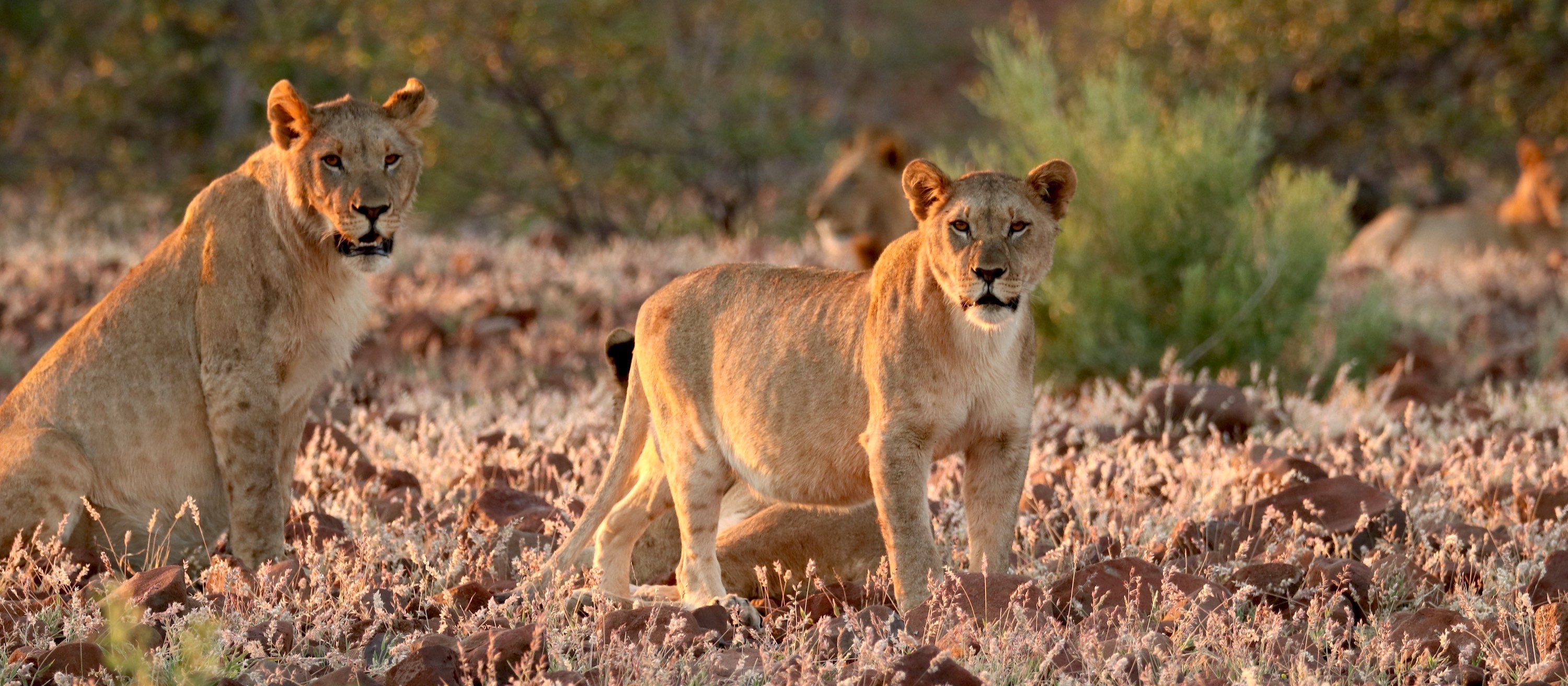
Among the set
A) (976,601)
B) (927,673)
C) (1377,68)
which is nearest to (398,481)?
(976,601)

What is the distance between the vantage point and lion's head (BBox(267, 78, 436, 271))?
4.84 meters

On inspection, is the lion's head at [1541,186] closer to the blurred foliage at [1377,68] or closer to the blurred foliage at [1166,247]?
the blurred foliage at [1377,68]

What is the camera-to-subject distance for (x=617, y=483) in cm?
488

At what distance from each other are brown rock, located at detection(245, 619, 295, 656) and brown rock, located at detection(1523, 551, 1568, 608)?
11.0ft

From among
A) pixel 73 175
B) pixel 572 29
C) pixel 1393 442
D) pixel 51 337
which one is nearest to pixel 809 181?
pixel 572 29

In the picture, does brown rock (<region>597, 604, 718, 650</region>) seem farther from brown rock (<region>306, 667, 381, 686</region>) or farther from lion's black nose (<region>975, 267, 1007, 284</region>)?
lion's black nose (<region>975, 267, 1007, 284</region>)

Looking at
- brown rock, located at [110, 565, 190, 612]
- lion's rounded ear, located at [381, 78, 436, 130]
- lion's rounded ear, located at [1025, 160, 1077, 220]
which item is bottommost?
brown rock, located at [110, 565, 190, 612]

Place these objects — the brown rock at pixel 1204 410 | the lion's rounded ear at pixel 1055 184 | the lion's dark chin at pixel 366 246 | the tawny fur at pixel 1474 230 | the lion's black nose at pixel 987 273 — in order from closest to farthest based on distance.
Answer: the lion's black nose at pixel 987 273
the lion's rounded ear at pixel 1055 184
the lion's dark chin at pixel 366 246
the brown rock at pixel 1204 410
the tawny fur at pixel 1474 230

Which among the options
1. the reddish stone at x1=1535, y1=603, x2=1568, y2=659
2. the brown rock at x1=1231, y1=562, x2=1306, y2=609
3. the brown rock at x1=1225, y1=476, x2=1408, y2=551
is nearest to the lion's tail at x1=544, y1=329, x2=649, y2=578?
the brown rock at x1=1231, y1=562, x2=1306, y2=609

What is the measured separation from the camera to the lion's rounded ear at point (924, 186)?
4234mm

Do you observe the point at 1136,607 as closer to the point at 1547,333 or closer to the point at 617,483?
the point at 617,483

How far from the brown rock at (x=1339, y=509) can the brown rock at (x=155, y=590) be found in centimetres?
322

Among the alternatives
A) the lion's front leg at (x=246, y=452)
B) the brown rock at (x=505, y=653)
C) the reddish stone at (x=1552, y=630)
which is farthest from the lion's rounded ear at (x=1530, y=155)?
the brown rock at (x=505, y=653)

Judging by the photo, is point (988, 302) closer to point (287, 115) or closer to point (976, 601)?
point (976, 601)
